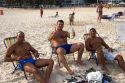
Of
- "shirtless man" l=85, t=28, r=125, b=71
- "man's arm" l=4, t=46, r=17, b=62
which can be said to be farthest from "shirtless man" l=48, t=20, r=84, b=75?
"man's arm" l=4, t=46, r=17, b=62

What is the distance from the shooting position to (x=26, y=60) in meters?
5.85

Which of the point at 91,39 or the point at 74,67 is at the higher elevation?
the point at 91,39

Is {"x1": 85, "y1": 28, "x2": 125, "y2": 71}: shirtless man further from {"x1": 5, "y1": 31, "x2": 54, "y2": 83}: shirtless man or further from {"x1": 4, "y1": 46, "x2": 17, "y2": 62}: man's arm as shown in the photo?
{"x1": 4, "y1": 46, "x2": 17, "y2": 62}: man's arm

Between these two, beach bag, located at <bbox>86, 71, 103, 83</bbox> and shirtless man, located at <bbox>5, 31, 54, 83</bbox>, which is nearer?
beach bag, located at <bbox>86, 71, 103, 83</bbox>

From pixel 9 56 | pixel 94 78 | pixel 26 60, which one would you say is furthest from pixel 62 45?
pixel 94 78

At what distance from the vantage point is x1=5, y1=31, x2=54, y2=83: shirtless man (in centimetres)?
558

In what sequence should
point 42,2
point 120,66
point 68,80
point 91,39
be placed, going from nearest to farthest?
point 68,80 → point 120,66 → point 91,39 → point 42,2

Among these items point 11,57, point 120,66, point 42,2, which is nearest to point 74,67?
point 120,66

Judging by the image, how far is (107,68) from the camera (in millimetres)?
6598

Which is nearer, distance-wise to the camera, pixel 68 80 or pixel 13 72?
pixel 68 80

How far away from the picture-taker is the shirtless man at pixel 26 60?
220 inches

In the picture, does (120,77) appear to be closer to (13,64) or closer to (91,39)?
(91,39)

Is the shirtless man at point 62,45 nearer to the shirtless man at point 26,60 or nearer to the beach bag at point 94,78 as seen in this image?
the shirtless man at point 26,60

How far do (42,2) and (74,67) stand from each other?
159 ft
